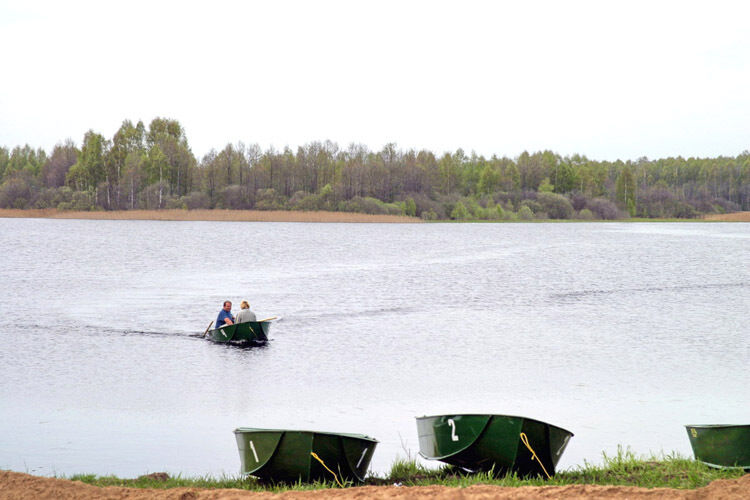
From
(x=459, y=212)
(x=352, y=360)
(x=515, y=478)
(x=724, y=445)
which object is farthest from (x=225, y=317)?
(x=459, y=212)

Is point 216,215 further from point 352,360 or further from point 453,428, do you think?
point 453,428

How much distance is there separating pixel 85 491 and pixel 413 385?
9911mm

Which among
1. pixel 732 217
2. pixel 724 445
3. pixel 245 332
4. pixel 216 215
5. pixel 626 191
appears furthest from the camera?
pixel 732 217

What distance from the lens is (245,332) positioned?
73.0ft

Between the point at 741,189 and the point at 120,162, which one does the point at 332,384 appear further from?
the point at 741,189

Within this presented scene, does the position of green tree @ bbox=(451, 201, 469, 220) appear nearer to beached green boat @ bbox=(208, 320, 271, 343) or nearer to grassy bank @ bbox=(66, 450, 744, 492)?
beached green boat @ bbox=(208, 320, 271, 343)

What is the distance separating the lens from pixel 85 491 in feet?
25.3

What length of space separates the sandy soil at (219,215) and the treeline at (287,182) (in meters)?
1.62

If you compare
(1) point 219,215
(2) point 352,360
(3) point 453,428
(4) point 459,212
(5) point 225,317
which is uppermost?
(4) point 459,212

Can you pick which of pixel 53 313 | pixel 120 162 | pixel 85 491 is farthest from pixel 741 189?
pixel 85 491

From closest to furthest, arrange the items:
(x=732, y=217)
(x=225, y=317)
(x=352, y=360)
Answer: (x=352, y=360) → (x=225, y=317) → (x=732, y=217)

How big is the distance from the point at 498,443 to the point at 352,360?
11.3m

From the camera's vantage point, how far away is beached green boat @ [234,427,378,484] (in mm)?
8578

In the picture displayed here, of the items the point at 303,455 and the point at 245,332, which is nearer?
the point at 303,455
